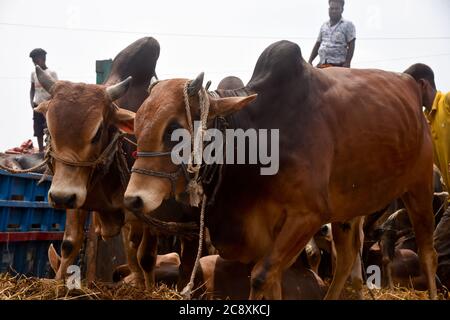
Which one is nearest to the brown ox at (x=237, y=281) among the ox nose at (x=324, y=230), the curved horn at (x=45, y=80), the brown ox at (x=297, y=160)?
the brown ox at (x=297, y=160)

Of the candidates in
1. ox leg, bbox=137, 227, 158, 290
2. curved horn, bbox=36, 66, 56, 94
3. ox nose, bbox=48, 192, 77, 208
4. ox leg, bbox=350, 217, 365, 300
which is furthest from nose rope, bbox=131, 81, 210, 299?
ox leg, bbox=350, 217, 365, 300

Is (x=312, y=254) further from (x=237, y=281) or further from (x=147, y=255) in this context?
(x=147, y=255)

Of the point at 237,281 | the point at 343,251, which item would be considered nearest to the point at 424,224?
the point at 343,251

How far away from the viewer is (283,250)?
3.18 m

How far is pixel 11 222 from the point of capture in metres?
4.86

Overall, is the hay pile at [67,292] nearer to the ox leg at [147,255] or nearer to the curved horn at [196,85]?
the ox leg at [147,255]

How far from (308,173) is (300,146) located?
0.18m

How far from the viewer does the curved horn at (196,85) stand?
3177 millimetres

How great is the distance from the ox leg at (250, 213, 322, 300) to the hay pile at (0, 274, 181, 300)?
0.48 metres

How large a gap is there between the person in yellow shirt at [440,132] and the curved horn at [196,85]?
2.69 m

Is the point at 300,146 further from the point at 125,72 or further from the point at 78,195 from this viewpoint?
the point at 125,72

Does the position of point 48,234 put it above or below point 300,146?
below

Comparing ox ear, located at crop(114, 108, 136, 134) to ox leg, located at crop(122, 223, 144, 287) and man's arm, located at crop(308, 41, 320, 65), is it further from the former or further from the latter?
man's arm, located at crop(308, 41, 320, 65)
